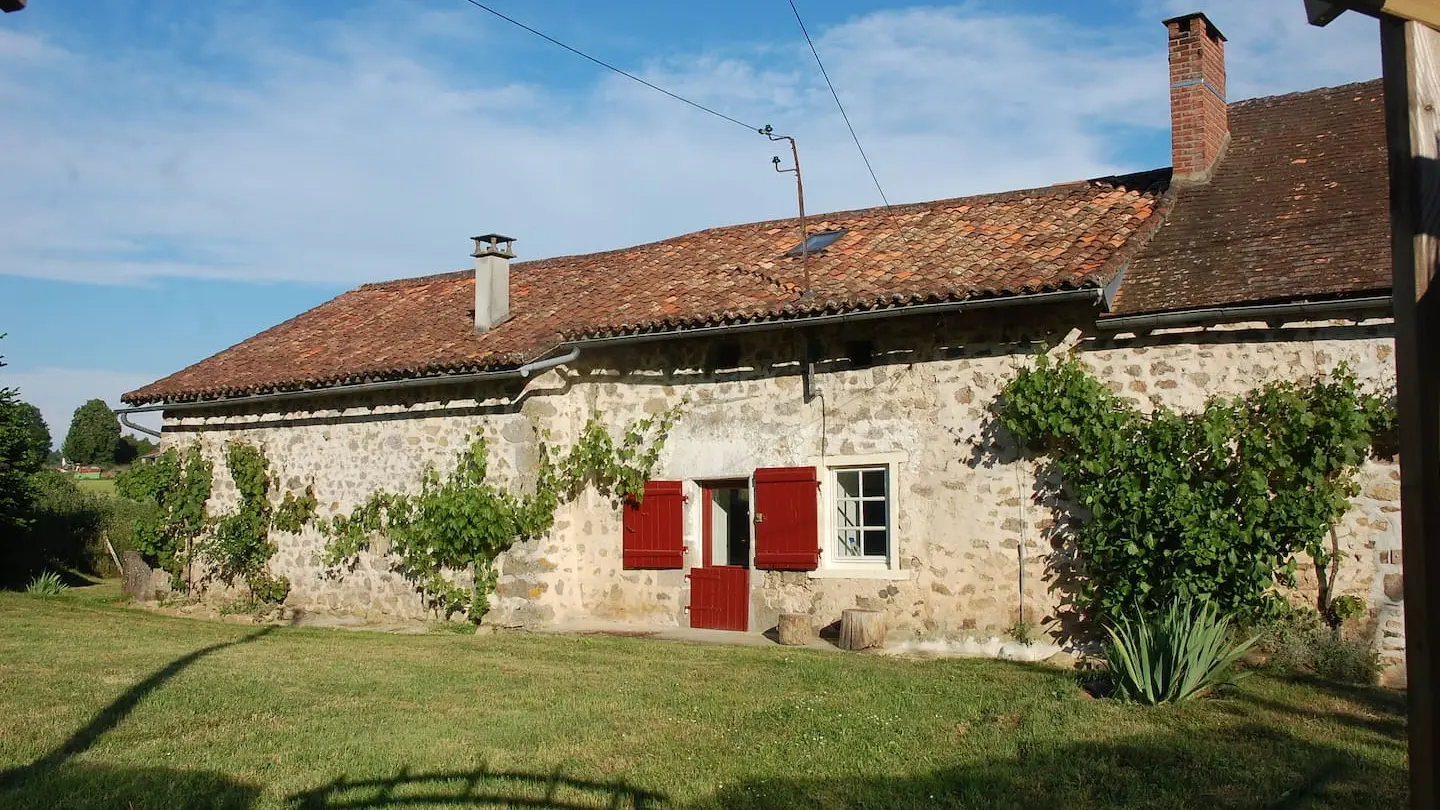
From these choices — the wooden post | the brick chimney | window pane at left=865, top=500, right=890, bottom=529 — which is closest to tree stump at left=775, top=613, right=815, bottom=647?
window pane at left=865, top=500, right=890, bottom=529

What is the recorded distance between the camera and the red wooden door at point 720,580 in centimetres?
1188

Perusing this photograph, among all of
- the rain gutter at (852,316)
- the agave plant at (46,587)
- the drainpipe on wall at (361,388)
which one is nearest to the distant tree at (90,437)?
the agave plant at (46,587)

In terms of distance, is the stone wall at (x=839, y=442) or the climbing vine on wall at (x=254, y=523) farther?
the climbing vine on wall at (x=254, y=523)

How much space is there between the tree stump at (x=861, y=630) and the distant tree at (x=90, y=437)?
206 feet

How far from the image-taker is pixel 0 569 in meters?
17.3

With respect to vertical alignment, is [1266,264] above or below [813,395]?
above

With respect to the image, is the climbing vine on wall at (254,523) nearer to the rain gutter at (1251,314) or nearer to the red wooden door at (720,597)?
the red wooden door at (720,597)

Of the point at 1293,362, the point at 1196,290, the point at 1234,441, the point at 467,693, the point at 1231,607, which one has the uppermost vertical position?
the point at 1196,290

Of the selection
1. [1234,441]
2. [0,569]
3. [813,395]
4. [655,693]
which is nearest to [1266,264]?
[1234,441]

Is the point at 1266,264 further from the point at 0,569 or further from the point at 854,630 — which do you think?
the point at 0,569

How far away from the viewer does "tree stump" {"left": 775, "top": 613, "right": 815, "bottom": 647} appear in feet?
35.6

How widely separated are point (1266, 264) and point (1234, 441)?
1576mm

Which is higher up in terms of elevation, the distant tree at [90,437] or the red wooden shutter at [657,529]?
the distant tree at [90,437]

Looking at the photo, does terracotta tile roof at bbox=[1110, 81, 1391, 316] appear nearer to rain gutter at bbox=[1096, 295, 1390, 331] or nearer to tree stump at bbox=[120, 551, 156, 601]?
rain gutter at bbox=[1096, 295, 1390, 331]
